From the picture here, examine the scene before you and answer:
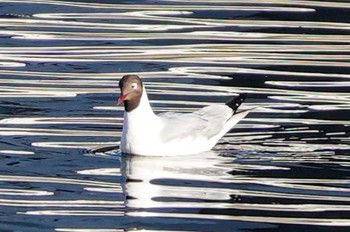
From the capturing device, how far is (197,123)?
588 inches

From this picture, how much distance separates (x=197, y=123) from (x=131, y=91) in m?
0.73

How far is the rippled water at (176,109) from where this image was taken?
12414mm

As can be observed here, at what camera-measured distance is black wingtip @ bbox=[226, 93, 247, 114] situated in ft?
50.8

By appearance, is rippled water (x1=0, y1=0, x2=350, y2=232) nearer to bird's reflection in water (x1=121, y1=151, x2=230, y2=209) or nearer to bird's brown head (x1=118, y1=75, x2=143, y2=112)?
bird's reflection in water (x1=121, y1=151, x2=230, y2=209)

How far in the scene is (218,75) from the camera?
60.2ft

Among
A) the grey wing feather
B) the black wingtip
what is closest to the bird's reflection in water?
the grey wing feather

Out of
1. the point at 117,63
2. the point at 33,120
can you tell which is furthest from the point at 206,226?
the point at 117,63

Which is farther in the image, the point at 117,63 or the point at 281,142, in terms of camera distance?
the point at 117,63

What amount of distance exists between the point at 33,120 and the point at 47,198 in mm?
3196

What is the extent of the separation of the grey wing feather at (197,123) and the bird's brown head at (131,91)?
1.02 ft

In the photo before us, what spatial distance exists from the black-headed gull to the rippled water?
0.41 ft

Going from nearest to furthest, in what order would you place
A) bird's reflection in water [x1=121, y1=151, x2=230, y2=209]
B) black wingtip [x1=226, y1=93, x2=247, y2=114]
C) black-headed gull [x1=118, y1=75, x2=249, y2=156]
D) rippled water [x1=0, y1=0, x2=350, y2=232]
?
rippled water [x1=0, y1=0, x2=350, y2=232] → bird's reflection in water [x1=121, y1=151, x2=230, y2=209] → black-headed gull [x1=118, y1=75, x2=249, y2=156] → black wingtip [x1=226, y1=93, x2=247, y2=114]

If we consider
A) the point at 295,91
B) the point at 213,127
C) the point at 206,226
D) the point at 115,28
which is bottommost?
the point at 206,226

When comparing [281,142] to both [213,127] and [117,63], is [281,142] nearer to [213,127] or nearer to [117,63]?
[213,127]
